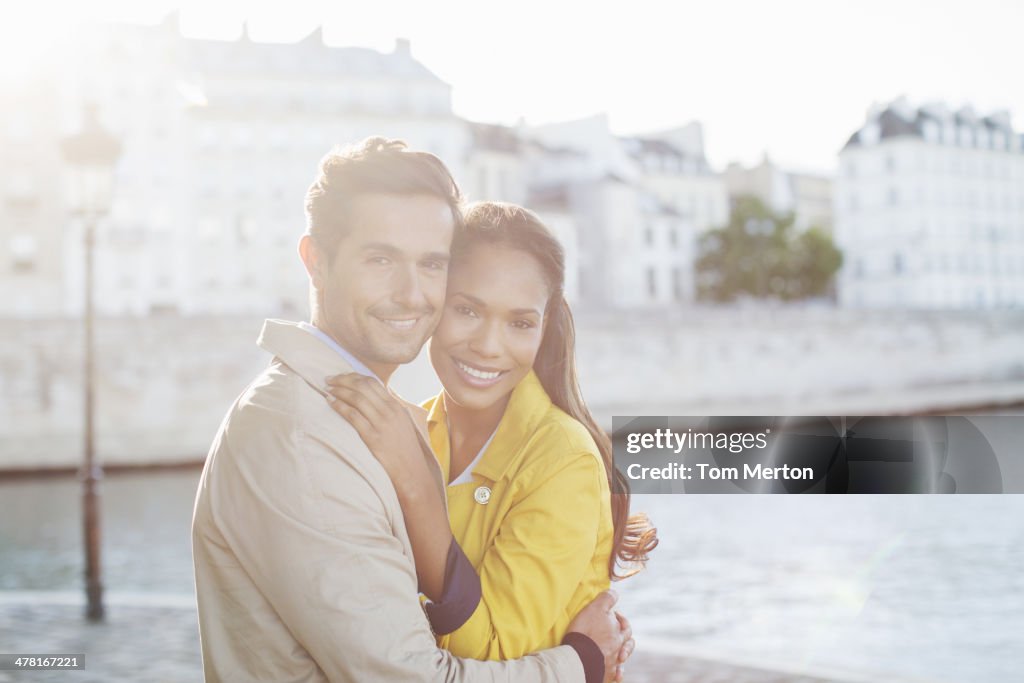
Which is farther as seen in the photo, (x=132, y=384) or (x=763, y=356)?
(x=763, y=356)

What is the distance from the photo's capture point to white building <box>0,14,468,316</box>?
20.7 m

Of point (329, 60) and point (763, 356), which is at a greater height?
point (329, 60)

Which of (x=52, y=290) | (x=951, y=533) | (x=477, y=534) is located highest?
(x=52, y=290)

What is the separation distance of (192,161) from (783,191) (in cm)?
1683

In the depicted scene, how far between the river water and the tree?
13323 mm

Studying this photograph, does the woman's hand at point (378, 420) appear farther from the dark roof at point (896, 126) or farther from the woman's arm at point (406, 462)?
the dark roof at point (896, 126)

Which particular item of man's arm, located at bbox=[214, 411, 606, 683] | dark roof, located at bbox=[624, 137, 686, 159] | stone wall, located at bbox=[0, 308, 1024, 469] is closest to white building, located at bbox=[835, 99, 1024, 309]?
stone wall, located at bbox=[0, 308, 1024, 469]

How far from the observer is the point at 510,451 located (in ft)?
5.34

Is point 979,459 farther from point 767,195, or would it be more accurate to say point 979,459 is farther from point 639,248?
point 767,195

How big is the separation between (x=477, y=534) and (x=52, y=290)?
68.0ft

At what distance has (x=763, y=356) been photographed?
21.9m

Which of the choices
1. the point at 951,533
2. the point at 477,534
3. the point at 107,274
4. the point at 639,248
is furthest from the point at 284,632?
the point at 639,248

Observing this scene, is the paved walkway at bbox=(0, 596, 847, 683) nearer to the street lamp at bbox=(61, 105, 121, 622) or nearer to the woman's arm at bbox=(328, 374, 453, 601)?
the street lamp at bbox=(61, 105, 121, 622)

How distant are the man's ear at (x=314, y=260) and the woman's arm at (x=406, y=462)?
0.62 ft
